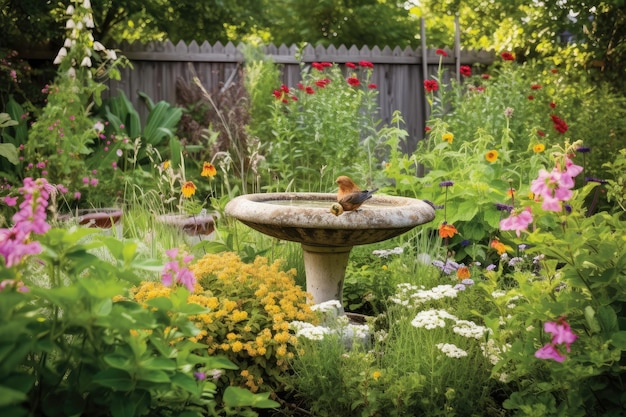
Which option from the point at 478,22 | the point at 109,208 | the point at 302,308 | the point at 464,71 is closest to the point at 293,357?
the point at 302,308

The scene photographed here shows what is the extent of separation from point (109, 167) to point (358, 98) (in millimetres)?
2557

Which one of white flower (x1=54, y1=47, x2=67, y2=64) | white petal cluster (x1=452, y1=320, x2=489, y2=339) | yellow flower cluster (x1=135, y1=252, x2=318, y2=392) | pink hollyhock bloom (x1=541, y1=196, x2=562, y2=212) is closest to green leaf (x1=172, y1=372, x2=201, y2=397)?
yellow flower cluster (x1=135, y1=252, x2=318, y2=392)

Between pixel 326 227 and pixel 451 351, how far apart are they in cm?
75

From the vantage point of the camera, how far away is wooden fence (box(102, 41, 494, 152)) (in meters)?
8.65

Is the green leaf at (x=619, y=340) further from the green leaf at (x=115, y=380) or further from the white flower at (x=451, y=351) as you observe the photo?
the green leaf at (x=115, y=380)

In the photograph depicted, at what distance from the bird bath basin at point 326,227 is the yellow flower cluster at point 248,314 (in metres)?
0.22

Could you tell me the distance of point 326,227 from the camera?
295cm

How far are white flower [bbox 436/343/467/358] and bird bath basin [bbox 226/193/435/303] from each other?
62 centimetres

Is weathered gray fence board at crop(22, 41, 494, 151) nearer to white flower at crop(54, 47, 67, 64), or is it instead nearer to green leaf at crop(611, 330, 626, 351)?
white flower at crop(54, 47, 67, 64)

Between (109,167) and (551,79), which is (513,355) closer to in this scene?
(109,167)

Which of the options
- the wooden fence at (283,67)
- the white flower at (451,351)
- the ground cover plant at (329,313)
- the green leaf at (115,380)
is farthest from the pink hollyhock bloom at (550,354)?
the wooden fence at (283,67)

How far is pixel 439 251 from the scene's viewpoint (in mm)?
4480

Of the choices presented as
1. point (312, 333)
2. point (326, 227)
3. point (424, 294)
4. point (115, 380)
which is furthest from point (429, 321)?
point (115, 380)

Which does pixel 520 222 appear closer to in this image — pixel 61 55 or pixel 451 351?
pixel 451 351
